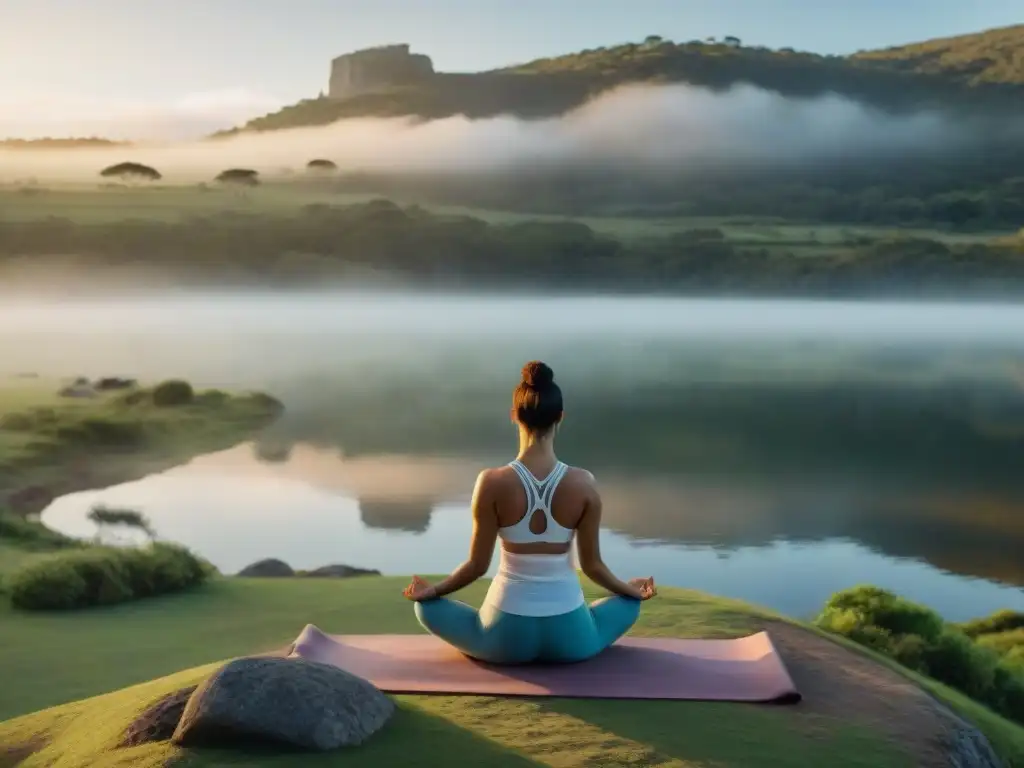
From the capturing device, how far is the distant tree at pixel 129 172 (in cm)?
4246

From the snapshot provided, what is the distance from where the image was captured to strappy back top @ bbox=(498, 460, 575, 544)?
5242 millimetres

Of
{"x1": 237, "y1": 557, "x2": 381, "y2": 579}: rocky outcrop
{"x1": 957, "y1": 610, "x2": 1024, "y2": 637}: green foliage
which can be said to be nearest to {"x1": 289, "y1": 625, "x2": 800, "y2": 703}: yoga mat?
{"x1": 237, "y1": 557, "x2": 381, "y2": 579}: rocky outcrop

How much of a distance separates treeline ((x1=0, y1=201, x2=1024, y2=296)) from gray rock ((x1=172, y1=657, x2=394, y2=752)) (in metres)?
39.3

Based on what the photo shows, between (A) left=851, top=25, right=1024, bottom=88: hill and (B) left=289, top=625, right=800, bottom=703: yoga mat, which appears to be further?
(A) left=851, top=25, right=1024, bottom=88: hill

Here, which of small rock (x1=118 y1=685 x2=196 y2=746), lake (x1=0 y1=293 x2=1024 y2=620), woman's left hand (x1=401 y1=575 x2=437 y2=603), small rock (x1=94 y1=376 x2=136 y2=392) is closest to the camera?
small rock (x1=118 y1=685 x2=196 y2=746)

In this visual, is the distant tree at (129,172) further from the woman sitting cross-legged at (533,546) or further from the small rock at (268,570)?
the woman sitting cross-legged at (533,546)

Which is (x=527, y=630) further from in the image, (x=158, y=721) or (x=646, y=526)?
(x=646, y=526)

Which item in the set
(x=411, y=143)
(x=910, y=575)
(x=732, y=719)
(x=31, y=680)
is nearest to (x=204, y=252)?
(x=411, y=143)

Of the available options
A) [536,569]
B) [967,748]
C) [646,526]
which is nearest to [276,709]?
[536,569]

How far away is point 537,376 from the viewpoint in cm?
525

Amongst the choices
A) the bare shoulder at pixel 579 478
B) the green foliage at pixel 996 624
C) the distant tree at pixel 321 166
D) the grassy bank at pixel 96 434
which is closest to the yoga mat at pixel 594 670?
the bare shoulder at pixel 579 478

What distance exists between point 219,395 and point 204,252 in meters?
13.2

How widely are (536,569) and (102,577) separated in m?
5.25

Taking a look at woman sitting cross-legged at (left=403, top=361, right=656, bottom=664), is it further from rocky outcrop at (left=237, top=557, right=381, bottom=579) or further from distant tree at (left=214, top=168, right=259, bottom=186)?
distant tree at (left=214, top=168, right=259, bottom=186)
